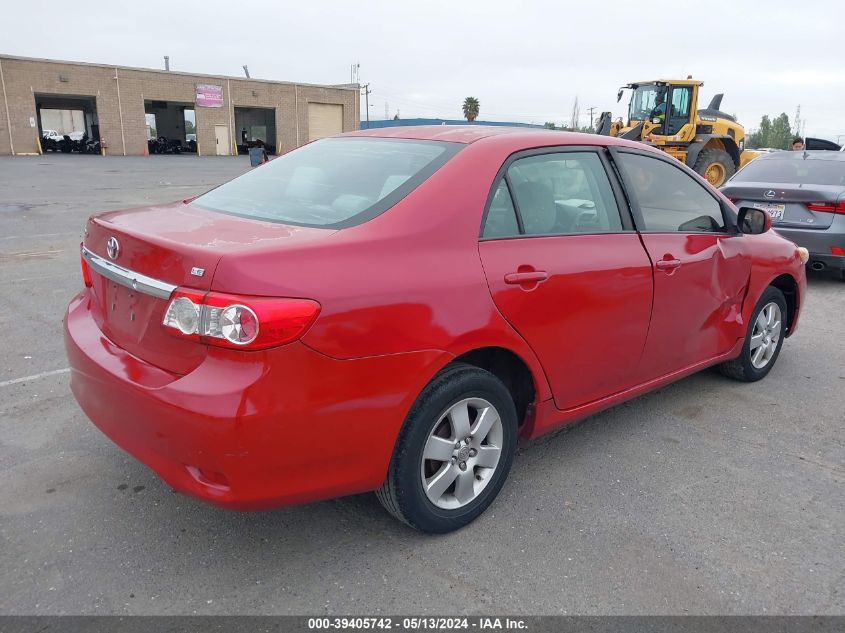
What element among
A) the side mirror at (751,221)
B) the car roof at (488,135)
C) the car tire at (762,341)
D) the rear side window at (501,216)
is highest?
the car roof at (488,135)

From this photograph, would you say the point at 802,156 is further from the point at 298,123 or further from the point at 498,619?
the point at 298,123

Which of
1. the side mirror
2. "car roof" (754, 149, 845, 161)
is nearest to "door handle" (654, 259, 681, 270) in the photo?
the side mirror

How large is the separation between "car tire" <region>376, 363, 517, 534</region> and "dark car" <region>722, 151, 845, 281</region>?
19.1 ft

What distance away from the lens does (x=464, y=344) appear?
265 cm

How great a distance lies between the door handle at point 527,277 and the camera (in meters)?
2.83

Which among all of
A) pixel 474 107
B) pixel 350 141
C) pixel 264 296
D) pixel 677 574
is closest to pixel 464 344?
pixel 264 296

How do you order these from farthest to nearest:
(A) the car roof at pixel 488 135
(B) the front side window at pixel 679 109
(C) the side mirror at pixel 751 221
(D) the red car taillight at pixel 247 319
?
(B) the front side window at pixel 679 109, (C) the side mirror at pixel 751 221, (A) the car roof at pixel 488 135, (D) the red car taillight at pixel 247 319

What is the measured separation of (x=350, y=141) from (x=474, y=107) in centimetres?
8996

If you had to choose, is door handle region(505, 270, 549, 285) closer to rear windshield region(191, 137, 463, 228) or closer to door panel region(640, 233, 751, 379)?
rear windshield region(191, 137, 463, 228)

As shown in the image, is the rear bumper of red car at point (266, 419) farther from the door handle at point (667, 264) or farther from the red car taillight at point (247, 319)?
the door handle at point (667, 264)

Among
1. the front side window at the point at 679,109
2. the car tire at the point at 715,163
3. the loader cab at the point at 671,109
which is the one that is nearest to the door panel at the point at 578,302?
the car tire at the point at 715,163

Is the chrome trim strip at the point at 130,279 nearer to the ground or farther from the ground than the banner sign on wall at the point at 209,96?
nearer to the ground

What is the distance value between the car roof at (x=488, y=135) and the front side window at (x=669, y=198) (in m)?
0.21

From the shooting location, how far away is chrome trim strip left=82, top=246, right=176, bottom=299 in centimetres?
238
